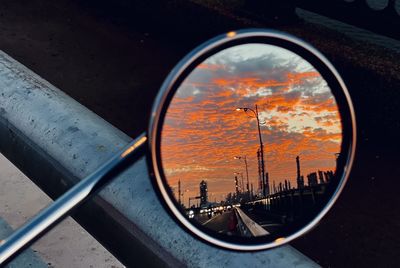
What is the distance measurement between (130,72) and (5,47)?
164 centimetres

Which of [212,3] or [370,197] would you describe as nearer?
[370,197]

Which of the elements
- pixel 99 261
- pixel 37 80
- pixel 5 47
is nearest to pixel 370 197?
pixel 99 261

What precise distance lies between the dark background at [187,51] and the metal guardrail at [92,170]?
4.27 feet

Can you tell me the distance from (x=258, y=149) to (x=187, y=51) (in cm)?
592

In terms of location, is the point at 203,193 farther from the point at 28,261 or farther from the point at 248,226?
the point at 28,261

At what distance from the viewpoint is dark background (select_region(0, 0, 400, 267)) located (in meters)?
3.90

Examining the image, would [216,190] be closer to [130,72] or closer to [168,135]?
[168,135]

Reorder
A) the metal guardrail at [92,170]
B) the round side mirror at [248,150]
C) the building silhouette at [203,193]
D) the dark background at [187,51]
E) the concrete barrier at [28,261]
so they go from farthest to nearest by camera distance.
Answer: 1. the dark background at [187,51]
2. the concrete barrier at [28,261]
3. the metal guardrail at [92,170]
4. the building silhouette at [203,193]
5. the round side mirror at [248,150]

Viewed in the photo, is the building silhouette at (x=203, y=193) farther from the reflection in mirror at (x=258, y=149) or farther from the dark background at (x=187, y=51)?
the dark background at (x=187, y=51)

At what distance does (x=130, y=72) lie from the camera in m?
6.48

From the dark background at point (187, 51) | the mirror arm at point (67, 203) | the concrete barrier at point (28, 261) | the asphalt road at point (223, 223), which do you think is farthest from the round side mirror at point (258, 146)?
the dark background at point (187, 51)

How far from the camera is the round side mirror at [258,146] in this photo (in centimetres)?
120

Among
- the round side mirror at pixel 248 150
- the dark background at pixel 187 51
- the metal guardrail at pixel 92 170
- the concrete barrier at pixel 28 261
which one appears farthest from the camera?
the dark background at pixel 187 51

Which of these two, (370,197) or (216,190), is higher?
(216,190)
